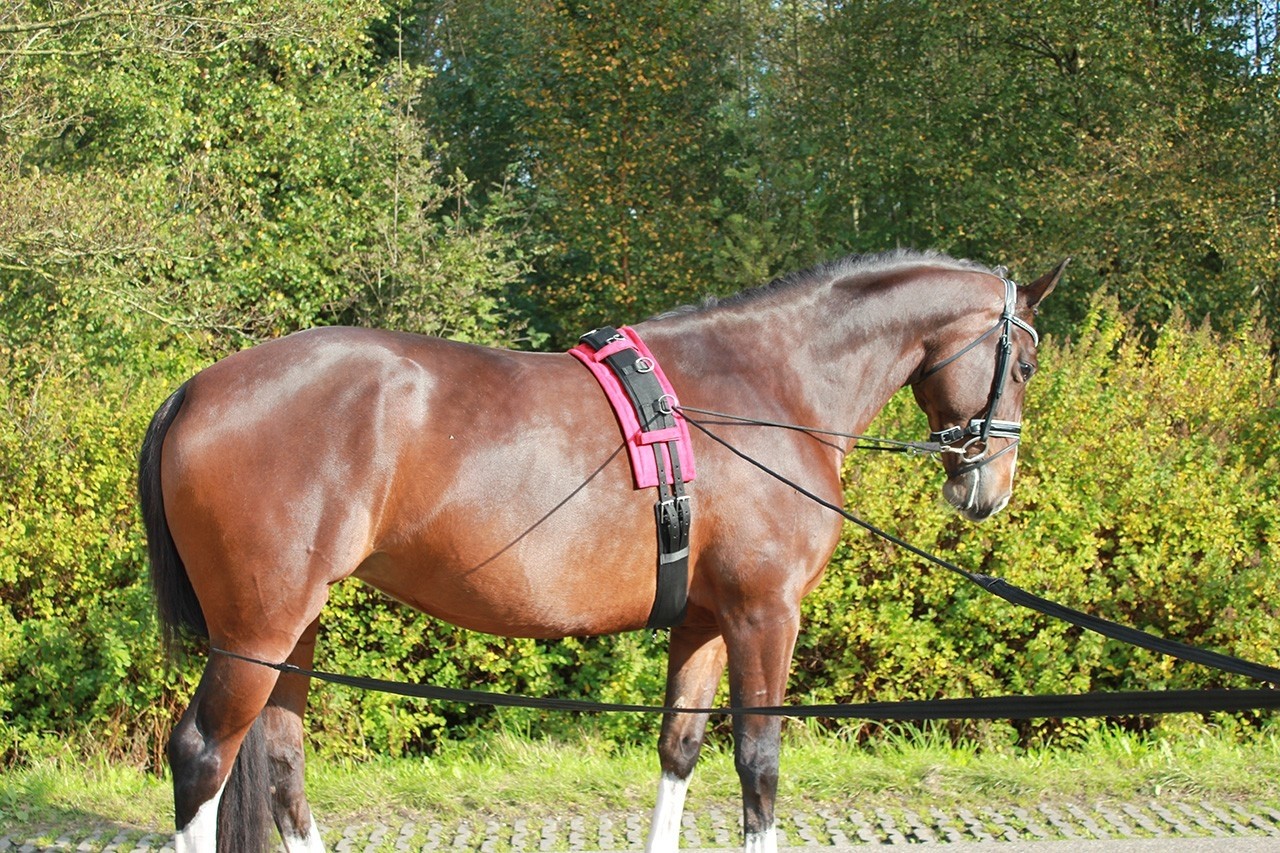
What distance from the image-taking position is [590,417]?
3727mm

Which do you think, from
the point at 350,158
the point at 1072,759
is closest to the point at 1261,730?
the point at 1072,759

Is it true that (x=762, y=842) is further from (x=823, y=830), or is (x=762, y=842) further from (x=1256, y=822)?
(x=1256, y=822)

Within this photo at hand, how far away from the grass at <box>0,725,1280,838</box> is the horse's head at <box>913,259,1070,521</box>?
1.62m

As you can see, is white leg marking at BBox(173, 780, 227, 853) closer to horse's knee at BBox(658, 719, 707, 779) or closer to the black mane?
horse's knee at BBox(658, 719, 707, 779)

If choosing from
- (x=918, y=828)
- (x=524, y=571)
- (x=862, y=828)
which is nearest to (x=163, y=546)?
(x=524, y=571)

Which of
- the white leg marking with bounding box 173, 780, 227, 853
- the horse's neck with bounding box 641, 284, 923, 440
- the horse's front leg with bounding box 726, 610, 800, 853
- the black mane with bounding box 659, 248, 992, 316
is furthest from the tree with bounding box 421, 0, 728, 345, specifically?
the white leg marking with bounding box 173, 780, 227, 853

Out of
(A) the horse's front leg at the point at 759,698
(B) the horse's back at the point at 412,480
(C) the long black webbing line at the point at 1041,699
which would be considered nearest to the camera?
(C) the long black webbing line at the point at 1041,699

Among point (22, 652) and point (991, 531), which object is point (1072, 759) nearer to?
point (991, 531)

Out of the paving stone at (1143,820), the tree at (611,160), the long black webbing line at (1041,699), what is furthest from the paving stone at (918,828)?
the tree at (611,160)

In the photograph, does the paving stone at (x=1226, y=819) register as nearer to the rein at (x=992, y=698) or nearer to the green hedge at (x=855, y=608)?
the green hedge at (x=855, y=608)

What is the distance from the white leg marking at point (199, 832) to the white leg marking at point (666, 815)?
1411 millimetres

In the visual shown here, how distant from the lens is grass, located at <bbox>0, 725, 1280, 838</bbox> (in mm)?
5039

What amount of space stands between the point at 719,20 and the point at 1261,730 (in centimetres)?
1647

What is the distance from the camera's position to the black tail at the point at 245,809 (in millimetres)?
3801
